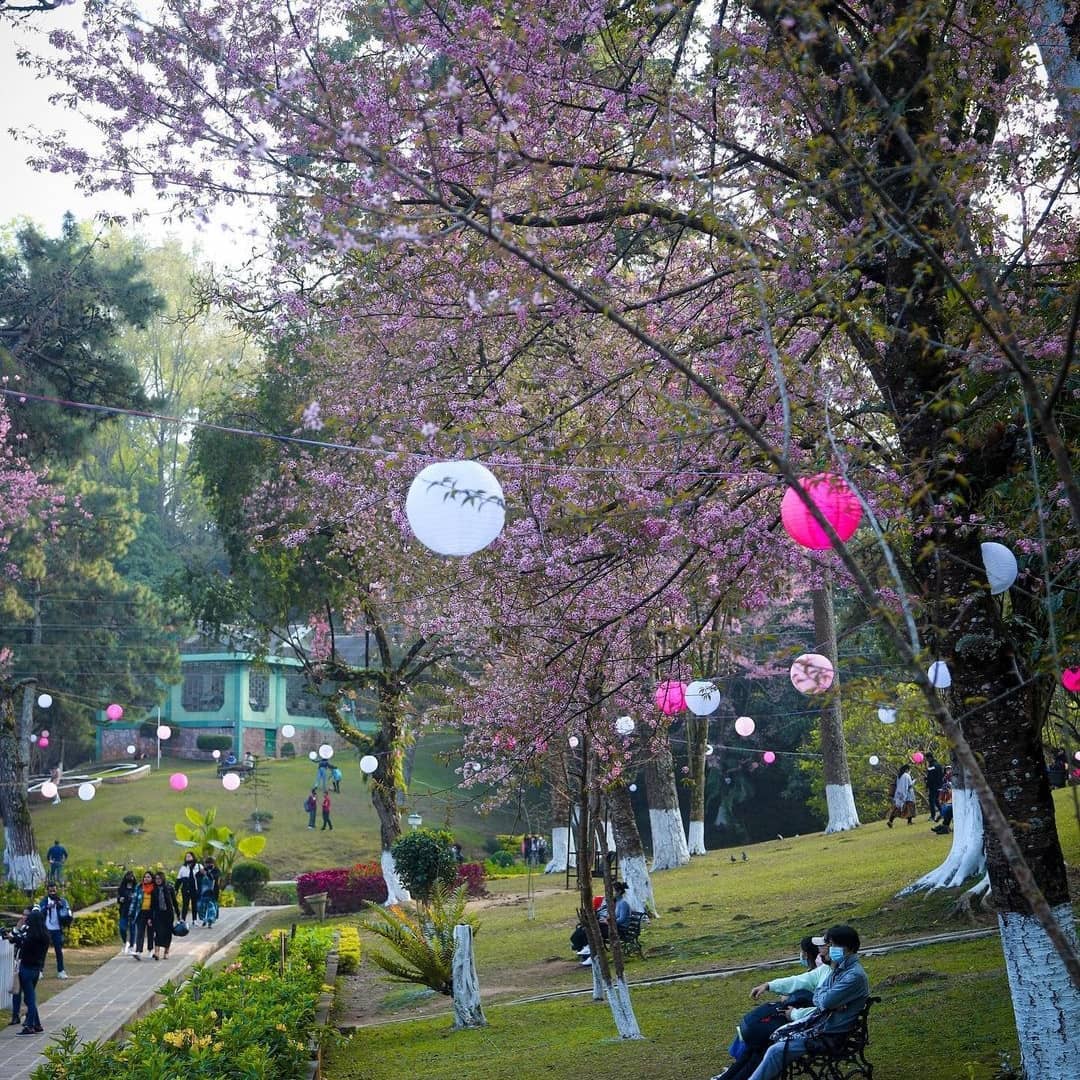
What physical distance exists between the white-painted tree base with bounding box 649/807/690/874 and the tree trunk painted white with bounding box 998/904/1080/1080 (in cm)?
2051

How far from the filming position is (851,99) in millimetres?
5469

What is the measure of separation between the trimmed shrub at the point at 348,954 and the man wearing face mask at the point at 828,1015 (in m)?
12.1

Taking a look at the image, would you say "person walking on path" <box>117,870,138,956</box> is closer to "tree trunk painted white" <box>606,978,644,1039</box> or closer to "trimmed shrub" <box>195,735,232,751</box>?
"tree trunk painted white" <box>606,978,644,1039</box>

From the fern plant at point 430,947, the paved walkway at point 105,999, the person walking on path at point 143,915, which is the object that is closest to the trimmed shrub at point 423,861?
the paved walkway at point 105,999

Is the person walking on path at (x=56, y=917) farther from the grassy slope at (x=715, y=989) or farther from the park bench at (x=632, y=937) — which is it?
the park bench at (x=632, y=937)

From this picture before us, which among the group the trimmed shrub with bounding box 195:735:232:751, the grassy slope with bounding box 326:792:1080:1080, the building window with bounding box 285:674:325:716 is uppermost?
the building window with bounding box 285:674:325:716

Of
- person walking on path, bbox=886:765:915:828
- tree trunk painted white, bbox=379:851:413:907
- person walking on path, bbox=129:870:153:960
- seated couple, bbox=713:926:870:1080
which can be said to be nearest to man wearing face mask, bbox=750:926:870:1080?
seated couple, bbox=713:926:870:1080

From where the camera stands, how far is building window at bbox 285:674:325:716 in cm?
5631

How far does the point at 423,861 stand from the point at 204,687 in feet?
113

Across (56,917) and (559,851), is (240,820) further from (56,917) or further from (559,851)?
(56,917)

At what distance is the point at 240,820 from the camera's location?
4259 centimetres

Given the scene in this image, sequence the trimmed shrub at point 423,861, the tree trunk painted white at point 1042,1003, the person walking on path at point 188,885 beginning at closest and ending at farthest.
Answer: the tree trunk painted white at point 1042,1003 → the trimmed shrub at point 423,861 → the person walking on path at point 188,885

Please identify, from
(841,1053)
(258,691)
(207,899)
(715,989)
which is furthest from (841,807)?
(258,691)

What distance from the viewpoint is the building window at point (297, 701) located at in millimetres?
56312
